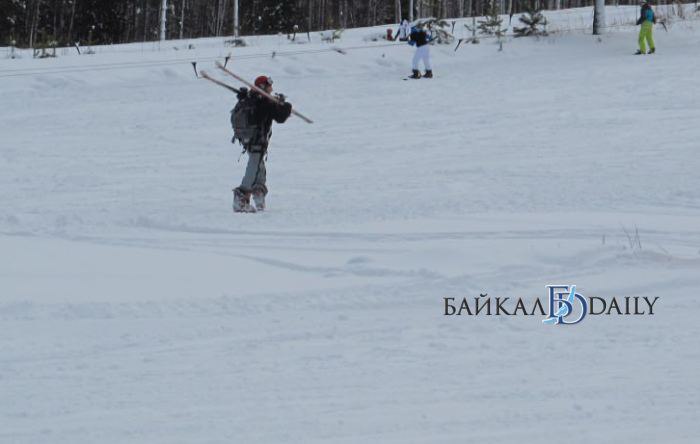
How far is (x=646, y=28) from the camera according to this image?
73.5ft

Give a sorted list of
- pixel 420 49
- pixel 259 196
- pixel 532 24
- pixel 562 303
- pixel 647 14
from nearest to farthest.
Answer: pixel 562 303, pixel 259 196, pixel 420 49, pixel 647 14, pixel 532 24

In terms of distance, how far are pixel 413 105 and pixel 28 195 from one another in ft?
26.7

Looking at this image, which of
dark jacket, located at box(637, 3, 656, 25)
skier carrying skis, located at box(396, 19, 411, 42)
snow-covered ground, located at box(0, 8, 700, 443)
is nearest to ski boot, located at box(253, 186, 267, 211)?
snow-covered ground, located at box(0, 8, 700, 443)

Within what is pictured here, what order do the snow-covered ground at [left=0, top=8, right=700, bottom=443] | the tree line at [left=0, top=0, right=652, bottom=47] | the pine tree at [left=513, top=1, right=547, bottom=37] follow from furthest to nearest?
the tree line at [left=0, top=0, right=652, bottom=47] → the pine tree at [left=513, top=1, right=547, bottom=37] → the snow-covered ground at [left=0, top=8, right=700, bottom=443]

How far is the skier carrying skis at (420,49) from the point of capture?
64.7 feet

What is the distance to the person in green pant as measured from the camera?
21.8 meters

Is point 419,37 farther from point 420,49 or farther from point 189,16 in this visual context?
point 189,16

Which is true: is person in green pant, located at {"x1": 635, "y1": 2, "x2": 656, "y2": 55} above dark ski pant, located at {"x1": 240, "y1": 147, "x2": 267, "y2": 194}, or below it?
above

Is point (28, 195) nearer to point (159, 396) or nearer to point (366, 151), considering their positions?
point (366, 151)

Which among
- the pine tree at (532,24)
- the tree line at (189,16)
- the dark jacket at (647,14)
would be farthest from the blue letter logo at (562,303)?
the tree line at (189,16)

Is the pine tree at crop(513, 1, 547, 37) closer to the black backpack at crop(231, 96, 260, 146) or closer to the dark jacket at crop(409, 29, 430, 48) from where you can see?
the dark jacket at crop(409, 29, 430, 48)

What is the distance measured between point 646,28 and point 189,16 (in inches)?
1260

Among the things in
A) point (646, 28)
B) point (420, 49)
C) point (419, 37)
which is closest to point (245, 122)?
point (419, 37)

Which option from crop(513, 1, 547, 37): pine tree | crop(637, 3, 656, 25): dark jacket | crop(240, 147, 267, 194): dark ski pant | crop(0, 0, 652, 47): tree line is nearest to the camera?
crop(240, 147, 267, 194): dark ski pant
